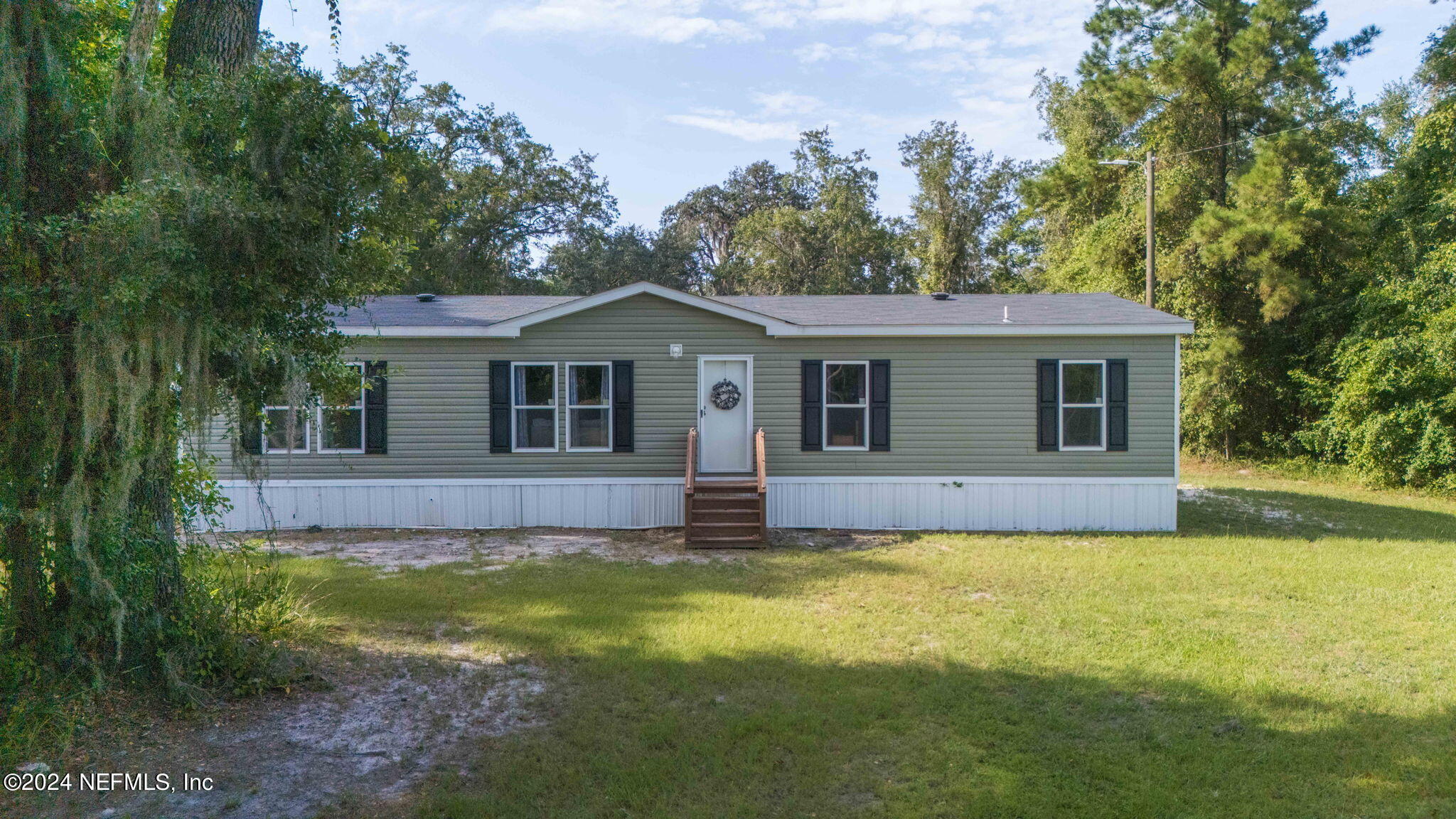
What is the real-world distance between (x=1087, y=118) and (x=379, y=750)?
2719 centimetres

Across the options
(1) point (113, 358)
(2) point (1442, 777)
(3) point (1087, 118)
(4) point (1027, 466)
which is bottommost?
(2) point (1442, 777)

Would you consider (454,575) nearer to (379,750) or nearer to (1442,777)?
(379,750)

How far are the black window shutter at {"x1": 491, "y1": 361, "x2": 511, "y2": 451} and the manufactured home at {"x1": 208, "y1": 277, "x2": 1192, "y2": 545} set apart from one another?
2 centimetres

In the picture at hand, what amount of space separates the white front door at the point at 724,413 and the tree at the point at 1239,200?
1236cm

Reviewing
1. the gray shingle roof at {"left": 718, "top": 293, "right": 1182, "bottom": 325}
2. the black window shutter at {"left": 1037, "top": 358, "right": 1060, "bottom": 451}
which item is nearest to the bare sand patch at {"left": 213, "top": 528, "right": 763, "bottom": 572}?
the gray shingle roof at {"left": 718, "top": 293, "right": 1182, "bottom": 325}

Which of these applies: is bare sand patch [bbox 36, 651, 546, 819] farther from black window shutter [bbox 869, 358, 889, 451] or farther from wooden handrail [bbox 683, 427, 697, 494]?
black window shutter [bbox 869, 358, 889, 451]

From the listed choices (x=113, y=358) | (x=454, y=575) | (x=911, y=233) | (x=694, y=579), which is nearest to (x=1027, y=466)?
(x=694, y=579)

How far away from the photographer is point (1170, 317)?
12.5m

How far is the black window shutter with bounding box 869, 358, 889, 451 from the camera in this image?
1276 centimetres

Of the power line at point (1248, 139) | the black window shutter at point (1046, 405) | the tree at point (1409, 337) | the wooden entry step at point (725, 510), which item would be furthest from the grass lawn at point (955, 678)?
the power line at point (1248, 139)

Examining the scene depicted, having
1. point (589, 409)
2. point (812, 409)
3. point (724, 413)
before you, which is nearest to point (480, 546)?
point (589, 409)

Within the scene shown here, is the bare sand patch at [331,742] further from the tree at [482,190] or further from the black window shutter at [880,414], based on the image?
the tree at [482,190]

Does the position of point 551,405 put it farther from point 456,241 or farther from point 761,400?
point 456,241

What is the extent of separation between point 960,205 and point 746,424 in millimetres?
24073
